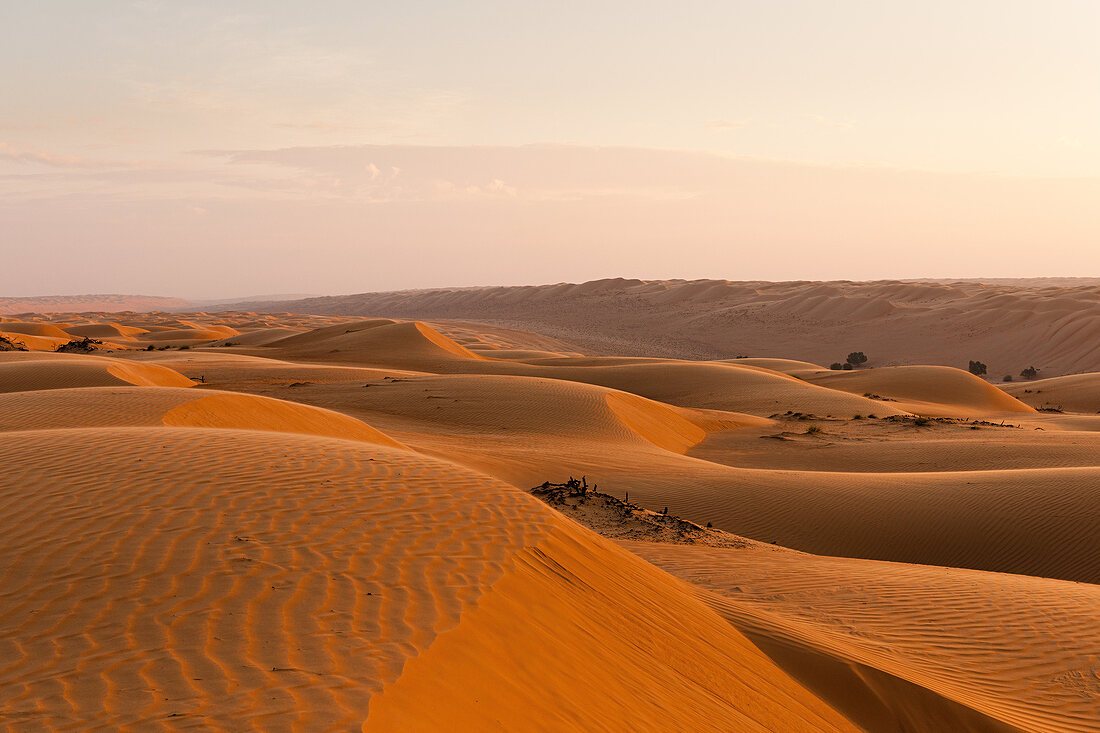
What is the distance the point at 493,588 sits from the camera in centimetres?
479

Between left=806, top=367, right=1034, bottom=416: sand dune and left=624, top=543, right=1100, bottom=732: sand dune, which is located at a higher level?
left=806, top=367, right=1034, bottom=416: sand dune

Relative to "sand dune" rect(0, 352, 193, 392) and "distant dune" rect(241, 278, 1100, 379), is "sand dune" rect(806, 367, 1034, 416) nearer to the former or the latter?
"distant dune" rect(241, 278, 1100, 379)

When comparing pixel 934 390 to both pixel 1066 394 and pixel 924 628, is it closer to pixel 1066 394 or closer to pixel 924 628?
pixel 1066 394

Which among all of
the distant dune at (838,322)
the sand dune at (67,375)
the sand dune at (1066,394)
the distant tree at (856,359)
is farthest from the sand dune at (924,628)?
the distant dune at (838,322)

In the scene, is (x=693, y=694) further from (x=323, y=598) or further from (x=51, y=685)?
(x=51, y=685)

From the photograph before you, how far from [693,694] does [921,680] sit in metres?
2.43

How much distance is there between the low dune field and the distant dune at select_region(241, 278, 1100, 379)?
5200 cm

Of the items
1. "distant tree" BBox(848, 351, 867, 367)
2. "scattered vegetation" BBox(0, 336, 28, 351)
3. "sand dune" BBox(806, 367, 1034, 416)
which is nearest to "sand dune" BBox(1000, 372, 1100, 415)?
"sand dune" BBox(806, 367, 1034, 416)

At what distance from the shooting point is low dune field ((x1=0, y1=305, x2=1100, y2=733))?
3537mm

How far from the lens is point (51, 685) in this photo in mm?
3260

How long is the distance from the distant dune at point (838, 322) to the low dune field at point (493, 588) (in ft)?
171

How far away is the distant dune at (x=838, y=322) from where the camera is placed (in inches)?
2422

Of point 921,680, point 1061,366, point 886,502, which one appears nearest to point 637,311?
point 1061,366

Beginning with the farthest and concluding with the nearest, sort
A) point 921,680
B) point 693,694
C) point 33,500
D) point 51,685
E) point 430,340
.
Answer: point 430,340
point 921,680
point 33,500
point 693,694
point 51,685
